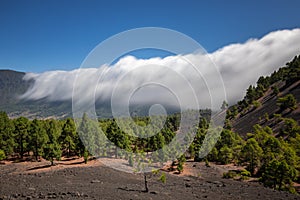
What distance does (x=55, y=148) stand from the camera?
44.2 meters

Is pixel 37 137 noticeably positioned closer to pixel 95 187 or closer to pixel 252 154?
pixel 95 187

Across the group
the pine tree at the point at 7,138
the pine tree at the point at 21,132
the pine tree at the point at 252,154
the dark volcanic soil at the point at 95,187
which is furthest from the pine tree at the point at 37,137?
the pine tree at the point at 252,154

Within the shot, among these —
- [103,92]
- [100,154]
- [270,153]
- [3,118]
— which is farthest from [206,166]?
[103,92]

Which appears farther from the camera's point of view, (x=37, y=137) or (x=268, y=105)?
(x=268, y=105)

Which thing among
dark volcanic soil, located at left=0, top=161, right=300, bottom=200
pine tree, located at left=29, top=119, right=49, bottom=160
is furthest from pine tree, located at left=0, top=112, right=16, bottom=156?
dark volcanic soil, located at left=0, top=161, right=300, bottom=200

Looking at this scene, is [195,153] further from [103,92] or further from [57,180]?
[103,92]

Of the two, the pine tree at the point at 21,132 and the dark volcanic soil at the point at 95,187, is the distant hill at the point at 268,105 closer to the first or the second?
the dark volcanic soil at the point at 95,187

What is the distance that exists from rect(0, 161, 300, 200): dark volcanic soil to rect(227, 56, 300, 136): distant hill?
5795 centimetres

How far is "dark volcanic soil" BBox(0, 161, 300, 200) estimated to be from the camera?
25.2 m

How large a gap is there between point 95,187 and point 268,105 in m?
107

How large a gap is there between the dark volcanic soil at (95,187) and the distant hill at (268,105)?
190 feet

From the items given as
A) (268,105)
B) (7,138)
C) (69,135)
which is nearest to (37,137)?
(7,138)

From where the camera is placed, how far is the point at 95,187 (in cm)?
2986

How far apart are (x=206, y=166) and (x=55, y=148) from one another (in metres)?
34.6
